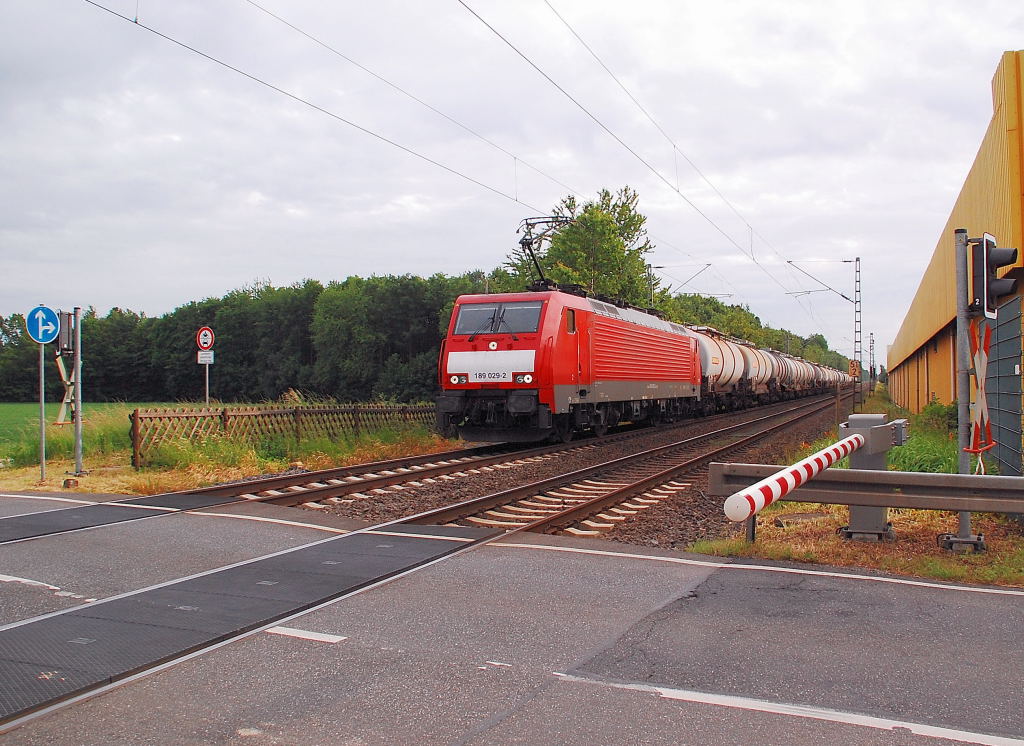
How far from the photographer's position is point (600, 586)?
595 centimetres

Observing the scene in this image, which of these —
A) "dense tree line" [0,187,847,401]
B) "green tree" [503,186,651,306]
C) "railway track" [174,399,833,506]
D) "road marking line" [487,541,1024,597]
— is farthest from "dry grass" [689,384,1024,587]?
"dense tree line" [0,187,847,401]

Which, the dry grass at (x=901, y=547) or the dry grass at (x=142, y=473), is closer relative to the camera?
the dry grass at (x=901, y=547)

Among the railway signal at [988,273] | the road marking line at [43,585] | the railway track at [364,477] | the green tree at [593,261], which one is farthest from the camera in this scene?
the green tree at [593,261]

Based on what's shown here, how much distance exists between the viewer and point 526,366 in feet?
52.9

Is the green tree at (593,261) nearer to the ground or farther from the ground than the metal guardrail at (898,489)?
farther from the ground

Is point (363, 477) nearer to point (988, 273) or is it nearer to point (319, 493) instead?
point (319, 493)

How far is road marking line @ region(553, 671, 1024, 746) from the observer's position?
3.39 meters

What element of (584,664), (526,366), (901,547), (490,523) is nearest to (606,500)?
(490,523)

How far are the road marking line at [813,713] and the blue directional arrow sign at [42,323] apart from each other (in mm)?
10986

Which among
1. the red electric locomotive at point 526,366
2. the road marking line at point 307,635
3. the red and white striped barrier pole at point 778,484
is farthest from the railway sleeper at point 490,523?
the red electric locomotive at point 526,366

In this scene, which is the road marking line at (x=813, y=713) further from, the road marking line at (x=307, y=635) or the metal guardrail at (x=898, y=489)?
the metal guardrail at (x=898, y=489)

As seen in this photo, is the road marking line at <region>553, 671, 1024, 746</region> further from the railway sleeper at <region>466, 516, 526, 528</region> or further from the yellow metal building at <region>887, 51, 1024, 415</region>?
the yellow metal building at <region>887, 51, 1024, 415</region>

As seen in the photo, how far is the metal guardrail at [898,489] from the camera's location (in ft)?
21.6

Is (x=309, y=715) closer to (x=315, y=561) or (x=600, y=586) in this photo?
(x=600, y=586)
